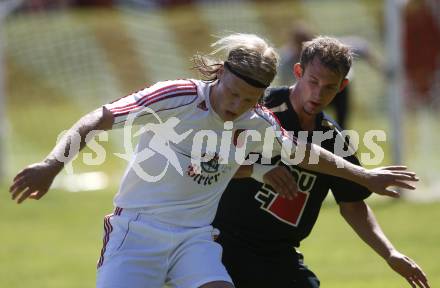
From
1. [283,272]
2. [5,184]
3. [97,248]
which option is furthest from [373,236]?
[5,184]

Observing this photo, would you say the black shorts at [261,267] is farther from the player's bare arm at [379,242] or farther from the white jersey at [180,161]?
the white jersey at [180,161]

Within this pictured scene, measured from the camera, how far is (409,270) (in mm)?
5473

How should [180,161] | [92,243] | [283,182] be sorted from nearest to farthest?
[180,161] < [283,182] < [92,243]

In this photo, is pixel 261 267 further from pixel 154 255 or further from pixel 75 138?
pixel 75 138

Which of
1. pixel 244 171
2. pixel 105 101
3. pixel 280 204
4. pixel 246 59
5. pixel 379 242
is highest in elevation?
pixel 246 59

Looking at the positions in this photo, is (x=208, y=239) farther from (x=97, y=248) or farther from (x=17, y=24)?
(x=17, y=24)

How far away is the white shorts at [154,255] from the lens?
16.2ft

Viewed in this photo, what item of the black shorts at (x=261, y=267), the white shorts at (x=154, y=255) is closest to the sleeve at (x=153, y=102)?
the white shorts at (x=154, y=255)

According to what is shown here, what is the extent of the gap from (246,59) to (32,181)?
4.31 feet

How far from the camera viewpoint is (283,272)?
5695mm

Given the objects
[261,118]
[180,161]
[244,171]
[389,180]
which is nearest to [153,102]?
[180,161]

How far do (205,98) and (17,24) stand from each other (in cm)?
1663

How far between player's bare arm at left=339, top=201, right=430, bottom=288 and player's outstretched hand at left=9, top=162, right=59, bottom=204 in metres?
2.10

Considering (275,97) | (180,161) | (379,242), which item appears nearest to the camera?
(180,161)
